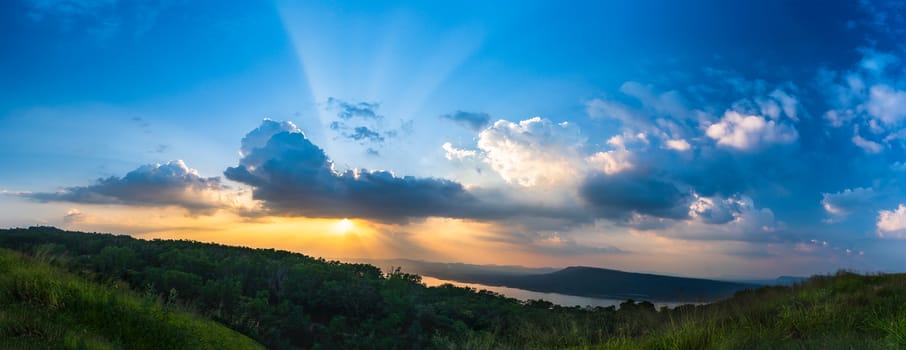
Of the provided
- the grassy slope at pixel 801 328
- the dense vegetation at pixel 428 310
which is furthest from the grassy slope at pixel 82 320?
the grassy slope at pixel 801 328

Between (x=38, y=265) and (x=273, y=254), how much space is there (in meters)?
21.2

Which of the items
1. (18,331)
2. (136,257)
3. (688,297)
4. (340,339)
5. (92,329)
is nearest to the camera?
(18,331)

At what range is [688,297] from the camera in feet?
40.1

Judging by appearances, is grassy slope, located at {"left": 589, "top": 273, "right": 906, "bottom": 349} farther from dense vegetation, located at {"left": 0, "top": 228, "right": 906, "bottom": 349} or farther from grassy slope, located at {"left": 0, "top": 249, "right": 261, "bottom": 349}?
grassy slope, located at {"left": 0, "top": 249, "right": 261, "bottom": 349}

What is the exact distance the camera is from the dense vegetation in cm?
1028

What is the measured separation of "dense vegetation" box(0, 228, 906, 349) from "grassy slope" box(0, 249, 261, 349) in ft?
7.11

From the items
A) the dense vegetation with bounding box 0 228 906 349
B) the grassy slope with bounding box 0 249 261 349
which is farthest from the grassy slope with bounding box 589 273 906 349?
the grassy slope with bounding box 0 249 261 349

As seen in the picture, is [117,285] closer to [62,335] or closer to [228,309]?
[62,335]

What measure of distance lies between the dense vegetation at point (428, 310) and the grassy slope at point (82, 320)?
217 cm

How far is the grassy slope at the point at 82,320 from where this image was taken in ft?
22.7

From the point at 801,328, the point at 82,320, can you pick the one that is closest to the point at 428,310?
the point at 801,328

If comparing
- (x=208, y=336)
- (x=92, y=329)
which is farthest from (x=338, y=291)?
(x=92, y=329)

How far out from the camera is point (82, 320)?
7.93m

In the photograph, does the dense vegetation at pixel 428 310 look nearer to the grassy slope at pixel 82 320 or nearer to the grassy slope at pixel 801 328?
the grassy slope at pixel 801 328
